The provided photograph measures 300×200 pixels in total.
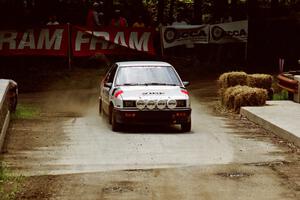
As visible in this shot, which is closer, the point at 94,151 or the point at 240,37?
the point at 94,151

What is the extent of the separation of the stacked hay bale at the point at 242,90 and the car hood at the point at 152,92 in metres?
3.72

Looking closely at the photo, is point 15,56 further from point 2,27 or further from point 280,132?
point 280,132

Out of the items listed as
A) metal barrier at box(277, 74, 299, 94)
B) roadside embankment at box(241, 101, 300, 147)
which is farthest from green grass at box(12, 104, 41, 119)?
metal barrier at box(277, 74, 299, 94)

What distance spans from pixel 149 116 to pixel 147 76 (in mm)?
1608

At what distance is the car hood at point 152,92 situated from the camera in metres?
16.3

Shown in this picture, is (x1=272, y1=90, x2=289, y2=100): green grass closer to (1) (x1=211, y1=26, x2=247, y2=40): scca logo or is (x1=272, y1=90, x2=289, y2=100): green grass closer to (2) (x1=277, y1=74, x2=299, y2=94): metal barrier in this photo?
(2) (x1=277, y1=74, x2=299, y2=94): metal barrier

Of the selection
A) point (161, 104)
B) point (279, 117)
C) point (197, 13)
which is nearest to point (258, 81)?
point (279, 117)

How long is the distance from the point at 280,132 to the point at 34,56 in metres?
17.7

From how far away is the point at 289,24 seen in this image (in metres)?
34.8

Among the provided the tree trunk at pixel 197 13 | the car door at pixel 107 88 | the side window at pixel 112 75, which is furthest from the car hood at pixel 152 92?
the tree trunk at pixel 197 13

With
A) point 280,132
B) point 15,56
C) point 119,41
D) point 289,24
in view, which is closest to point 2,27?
point 15,56

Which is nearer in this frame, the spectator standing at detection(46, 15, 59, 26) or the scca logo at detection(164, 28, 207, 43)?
the spectator standing at detection(46, 15, 59, 26)

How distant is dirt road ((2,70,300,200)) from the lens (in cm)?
1006

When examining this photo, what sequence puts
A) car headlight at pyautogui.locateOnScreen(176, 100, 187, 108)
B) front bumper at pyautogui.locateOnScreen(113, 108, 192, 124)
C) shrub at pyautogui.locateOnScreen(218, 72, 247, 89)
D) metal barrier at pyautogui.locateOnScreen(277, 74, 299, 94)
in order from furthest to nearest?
shrub at pyautogui.locateOnScreen(218, 72, 247, 89) → metal barrier at pyautogui.locateOnScreen(277, 74, 299, 94) → car headlight at pyautogui.locateOnScreen(176, 100, 187, 108) → front bumper at pyautogui.locateOnScreen(113, 108, 192, 124)
